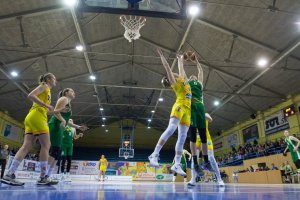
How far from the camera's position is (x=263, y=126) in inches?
831

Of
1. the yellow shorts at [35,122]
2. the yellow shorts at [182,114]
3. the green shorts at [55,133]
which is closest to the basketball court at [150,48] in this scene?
the green shorts at [55,133]

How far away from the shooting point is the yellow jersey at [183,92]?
4.23 meters

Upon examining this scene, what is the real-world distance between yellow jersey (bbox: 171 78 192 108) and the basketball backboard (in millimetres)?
2898

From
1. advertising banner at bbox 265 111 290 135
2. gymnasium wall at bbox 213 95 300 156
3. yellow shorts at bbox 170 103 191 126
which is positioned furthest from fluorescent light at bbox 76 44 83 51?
advertising banner at bbox 265 111 290 135

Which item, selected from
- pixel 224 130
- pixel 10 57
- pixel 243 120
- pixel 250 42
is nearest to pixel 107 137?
pixel 224 130

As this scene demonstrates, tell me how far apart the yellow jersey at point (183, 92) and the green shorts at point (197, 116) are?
0.75 feet

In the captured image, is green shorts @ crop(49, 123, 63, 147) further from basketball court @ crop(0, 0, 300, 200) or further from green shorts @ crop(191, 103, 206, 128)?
green shorts @ crop(191, 103, 206, 128)

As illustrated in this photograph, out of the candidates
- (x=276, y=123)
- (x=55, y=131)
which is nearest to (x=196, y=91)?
(x=55, y=131)

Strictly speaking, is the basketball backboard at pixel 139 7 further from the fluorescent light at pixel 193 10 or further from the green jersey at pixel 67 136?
the green jersey at pixel 67 136

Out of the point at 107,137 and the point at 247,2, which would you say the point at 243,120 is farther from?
the point at 107,137

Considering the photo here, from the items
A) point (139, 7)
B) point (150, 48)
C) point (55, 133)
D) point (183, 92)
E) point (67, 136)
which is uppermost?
point (150, 48)

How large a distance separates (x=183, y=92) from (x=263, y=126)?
19.4 meters

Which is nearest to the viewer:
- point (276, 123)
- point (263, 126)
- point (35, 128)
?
point (35, 128)

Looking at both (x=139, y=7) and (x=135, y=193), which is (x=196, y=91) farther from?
(x=139, y=7)
